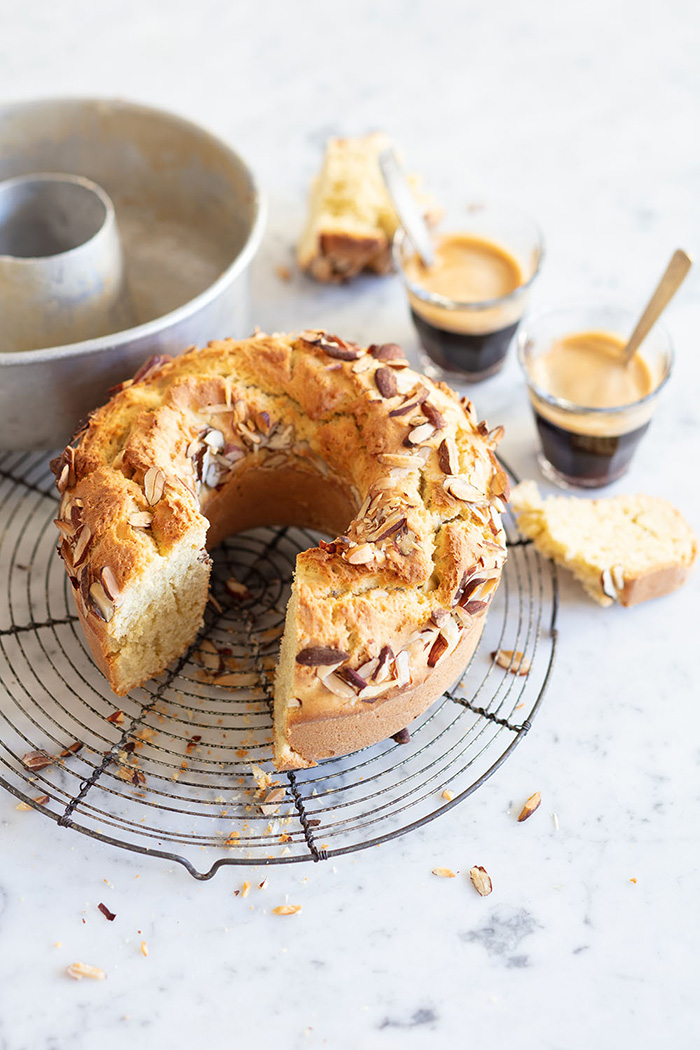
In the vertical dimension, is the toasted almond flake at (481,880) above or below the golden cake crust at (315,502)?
below

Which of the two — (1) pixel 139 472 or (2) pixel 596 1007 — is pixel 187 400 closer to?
(1) pixel 139 472

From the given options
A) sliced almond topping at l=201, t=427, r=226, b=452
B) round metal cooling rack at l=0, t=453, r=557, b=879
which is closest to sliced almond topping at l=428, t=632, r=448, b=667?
round metal cooling rack at l=0, t=453, r=557, b=879

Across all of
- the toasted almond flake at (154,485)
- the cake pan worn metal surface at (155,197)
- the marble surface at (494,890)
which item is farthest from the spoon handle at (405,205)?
the toasted almond flake at (154,485)

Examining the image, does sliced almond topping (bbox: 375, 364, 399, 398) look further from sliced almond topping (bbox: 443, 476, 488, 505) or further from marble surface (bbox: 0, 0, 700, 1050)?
marble surface (bbox: 0, 0, 700, 1050)

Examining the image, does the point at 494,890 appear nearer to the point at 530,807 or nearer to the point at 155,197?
the point at 530,807

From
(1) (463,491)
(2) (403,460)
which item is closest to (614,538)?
(1) (463,491)

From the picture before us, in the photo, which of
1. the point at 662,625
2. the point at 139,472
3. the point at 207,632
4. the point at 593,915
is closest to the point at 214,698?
the point at 207,632

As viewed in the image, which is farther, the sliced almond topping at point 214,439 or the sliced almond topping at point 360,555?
the sliced almond topping at point 214,439

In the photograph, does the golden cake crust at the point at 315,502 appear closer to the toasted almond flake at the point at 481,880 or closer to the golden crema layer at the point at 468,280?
the toasted almond flake at the point at 481,880
